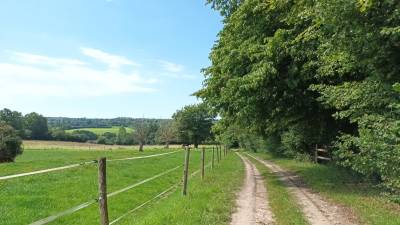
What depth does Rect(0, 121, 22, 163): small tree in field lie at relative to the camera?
4181 centimetres

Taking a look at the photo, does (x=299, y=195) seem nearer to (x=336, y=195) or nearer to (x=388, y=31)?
(x=336, y=195)

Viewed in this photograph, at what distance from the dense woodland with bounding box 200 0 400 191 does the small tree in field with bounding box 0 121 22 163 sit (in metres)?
25.1

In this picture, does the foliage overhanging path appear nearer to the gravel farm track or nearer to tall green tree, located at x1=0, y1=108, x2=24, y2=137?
the gravel farm track

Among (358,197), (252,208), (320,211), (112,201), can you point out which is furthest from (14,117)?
(320,211)

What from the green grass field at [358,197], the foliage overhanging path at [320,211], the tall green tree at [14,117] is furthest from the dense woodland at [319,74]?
the tall green tree at [14,117]

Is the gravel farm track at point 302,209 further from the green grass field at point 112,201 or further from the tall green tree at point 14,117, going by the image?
the tall green tree at point 14,117

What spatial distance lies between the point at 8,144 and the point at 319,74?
3394 centimetres

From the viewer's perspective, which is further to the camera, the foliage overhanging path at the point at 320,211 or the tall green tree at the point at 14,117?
the tall green tree at the point at 14,117

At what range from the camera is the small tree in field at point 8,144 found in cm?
4181

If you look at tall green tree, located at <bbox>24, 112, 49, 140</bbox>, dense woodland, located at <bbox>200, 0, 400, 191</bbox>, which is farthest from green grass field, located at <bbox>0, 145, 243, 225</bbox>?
tall green tree, located at <bbox>24, 112, 49, 140</bbox>

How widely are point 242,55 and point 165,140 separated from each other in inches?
4241

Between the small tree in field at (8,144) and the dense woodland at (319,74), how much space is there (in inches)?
987

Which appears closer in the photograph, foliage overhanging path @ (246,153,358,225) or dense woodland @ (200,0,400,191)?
foliage overhanging path @ (246,153,358,225)

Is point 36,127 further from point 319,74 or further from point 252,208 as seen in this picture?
point 252,208
